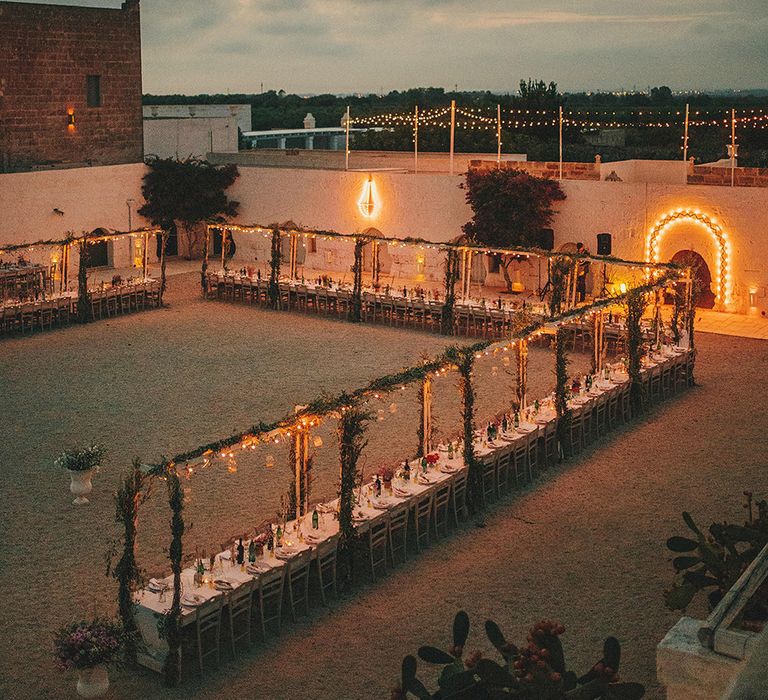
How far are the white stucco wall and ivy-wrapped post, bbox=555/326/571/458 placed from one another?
12026mm

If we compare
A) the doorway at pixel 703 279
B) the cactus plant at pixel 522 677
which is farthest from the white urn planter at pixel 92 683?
the doorway at pixel 703 279

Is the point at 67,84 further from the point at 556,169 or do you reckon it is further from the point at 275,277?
the point at 556,169

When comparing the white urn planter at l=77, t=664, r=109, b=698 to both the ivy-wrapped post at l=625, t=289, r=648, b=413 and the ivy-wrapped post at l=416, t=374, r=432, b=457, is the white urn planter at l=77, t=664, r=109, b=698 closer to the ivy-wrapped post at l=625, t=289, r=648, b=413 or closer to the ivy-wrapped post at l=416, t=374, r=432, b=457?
the ivy-wrapped post at l=416, t=374, r=432, b=457

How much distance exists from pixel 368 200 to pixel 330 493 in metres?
19.3

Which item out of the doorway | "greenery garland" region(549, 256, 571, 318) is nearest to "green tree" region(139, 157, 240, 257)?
"greenery garland" region(549, 256, 571, 318)

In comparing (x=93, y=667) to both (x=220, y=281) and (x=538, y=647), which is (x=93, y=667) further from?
(x=220, y=281)

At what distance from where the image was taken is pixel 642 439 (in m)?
18.4

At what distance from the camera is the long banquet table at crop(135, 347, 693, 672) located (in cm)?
1123

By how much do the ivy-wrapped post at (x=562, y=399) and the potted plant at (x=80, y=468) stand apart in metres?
6.65

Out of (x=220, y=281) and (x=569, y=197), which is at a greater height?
(x=569, y=197)

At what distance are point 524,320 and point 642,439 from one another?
2.63 m

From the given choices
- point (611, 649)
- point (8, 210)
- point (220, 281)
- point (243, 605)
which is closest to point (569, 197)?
point (220, 281)

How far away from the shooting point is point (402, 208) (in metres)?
33.3

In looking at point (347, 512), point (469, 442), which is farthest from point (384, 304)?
point (347, 512)
